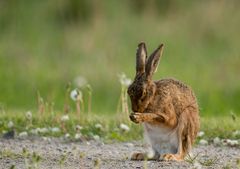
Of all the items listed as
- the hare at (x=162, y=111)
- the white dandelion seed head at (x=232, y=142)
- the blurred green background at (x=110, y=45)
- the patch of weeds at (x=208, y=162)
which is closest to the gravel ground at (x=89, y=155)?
the patch of weeds at (x=208, y=162)

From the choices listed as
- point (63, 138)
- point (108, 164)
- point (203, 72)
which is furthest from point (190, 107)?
point (203, 72)

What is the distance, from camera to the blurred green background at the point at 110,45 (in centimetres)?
1705

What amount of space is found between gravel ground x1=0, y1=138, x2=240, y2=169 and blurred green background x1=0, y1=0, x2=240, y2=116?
4.77m

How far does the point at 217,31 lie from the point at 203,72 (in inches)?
94.0

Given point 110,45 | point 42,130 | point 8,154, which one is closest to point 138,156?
point 8,154

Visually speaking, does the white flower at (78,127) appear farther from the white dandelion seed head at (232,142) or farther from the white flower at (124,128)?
the white dandelion seed head at (232,142)

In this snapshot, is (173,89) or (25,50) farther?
(25,50)

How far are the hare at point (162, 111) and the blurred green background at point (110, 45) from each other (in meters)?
6.28

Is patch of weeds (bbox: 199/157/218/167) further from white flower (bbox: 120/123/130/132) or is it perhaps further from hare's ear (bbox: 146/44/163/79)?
white flower (bbox: 120/123/130/132)

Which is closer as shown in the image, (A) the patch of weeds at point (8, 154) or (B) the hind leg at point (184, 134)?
(B) the hind leg at point (184, 134)

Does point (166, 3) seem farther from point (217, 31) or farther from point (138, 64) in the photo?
point (138, 64)

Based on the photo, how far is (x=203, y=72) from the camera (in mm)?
18438

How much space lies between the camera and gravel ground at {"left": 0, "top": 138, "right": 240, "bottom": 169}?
8.93 meters

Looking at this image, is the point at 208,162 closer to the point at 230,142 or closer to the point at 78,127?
the point at 230,142
